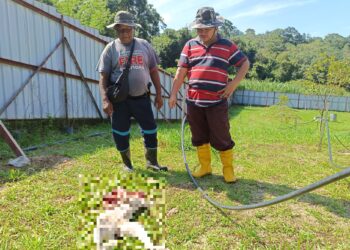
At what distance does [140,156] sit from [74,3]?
25.3m

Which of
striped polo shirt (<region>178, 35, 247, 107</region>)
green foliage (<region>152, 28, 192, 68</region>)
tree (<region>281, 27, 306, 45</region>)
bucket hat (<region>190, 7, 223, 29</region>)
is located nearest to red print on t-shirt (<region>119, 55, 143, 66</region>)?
striped polo shirt (<region>178, 35, 247, 107</region>)

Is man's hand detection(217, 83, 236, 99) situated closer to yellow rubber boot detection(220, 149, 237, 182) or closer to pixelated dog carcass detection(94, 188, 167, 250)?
yellow rubber boot detection(220, 149, 237, 182)

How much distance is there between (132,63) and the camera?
350 centimetres

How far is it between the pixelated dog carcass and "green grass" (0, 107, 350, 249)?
0.94 feet

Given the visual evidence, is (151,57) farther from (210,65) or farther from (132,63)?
(210,65)

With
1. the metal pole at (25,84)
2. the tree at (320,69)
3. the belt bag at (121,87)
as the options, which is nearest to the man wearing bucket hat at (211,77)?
the belt bag at (121,87)

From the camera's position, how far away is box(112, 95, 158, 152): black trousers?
144 inches

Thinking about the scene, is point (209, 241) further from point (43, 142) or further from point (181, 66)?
point (43, 142)

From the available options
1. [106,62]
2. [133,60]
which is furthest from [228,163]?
[106,62]

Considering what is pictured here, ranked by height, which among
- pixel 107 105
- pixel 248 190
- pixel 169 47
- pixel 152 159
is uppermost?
pixel 169 47

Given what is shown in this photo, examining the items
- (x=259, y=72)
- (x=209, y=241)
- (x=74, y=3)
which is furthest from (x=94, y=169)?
(x=259, y=72)

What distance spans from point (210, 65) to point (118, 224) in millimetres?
2720

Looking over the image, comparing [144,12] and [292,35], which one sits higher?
[292,35]

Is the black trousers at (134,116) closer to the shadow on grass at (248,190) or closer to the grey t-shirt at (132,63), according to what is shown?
the grey t-shirt at (132,63)
